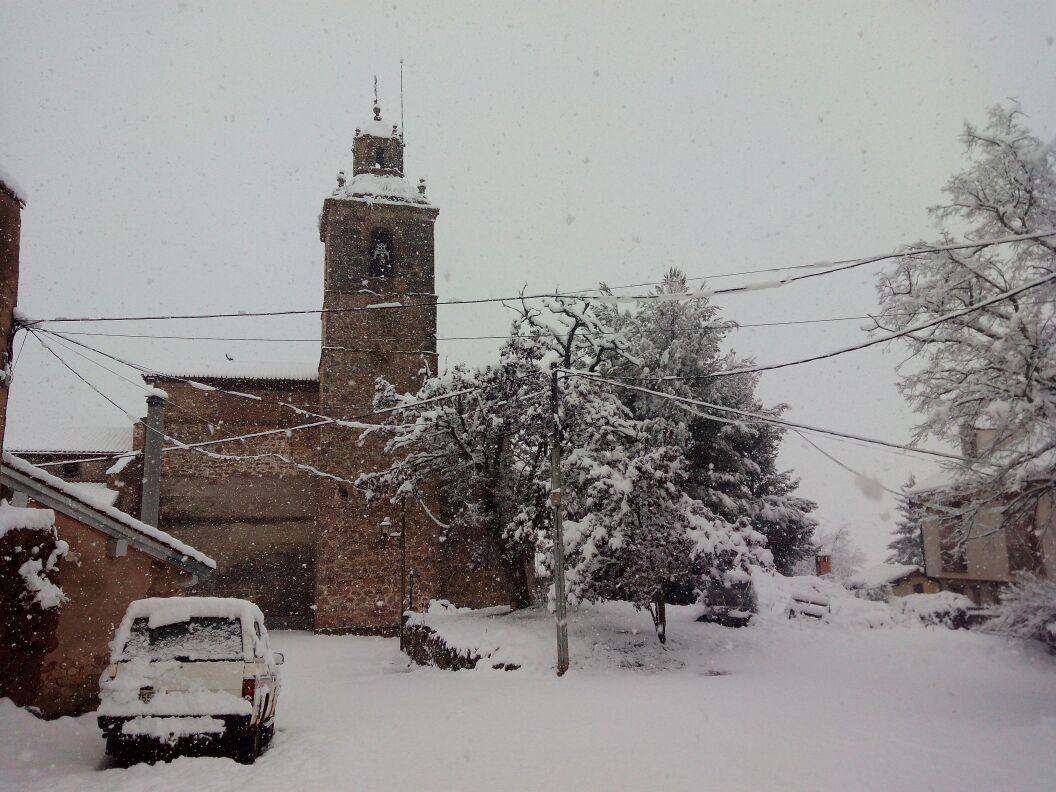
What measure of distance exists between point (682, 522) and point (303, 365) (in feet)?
61.9

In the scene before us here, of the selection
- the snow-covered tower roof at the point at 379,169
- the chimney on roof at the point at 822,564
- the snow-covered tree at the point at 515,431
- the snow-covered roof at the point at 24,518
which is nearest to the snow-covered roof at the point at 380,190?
the snow-covered tower roof at the point at 379,169

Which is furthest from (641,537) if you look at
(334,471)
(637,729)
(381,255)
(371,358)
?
(381,255)

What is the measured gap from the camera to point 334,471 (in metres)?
26.4

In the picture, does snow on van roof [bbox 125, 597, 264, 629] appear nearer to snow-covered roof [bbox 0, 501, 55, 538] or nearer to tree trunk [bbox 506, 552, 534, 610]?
snow-covered roof [bbox 0, 501, 55, 538]

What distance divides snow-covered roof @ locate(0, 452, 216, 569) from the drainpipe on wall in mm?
4362

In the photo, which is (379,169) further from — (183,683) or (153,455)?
(183,683)

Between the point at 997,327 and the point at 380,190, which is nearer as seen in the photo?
the point at 997,327

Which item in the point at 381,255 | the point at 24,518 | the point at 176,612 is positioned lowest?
the point at 176,612

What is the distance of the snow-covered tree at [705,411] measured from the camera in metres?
25.4

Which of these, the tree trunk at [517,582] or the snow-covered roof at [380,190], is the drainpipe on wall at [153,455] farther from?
the snow-covered roof at [380,190]

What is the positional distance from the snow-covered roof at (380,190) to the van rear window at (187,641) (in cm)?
2264

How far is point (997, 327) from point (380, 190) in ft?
71.9

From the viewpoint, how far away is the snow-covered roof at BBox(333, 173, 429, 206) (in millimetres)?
28703

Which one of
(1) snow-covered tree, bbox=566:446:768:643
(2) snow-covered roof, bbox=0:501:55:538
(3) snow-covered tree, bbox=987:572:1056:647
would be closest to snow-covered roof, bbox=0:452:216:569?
(2) snow-covered roof, bbox=0:501:55:538
